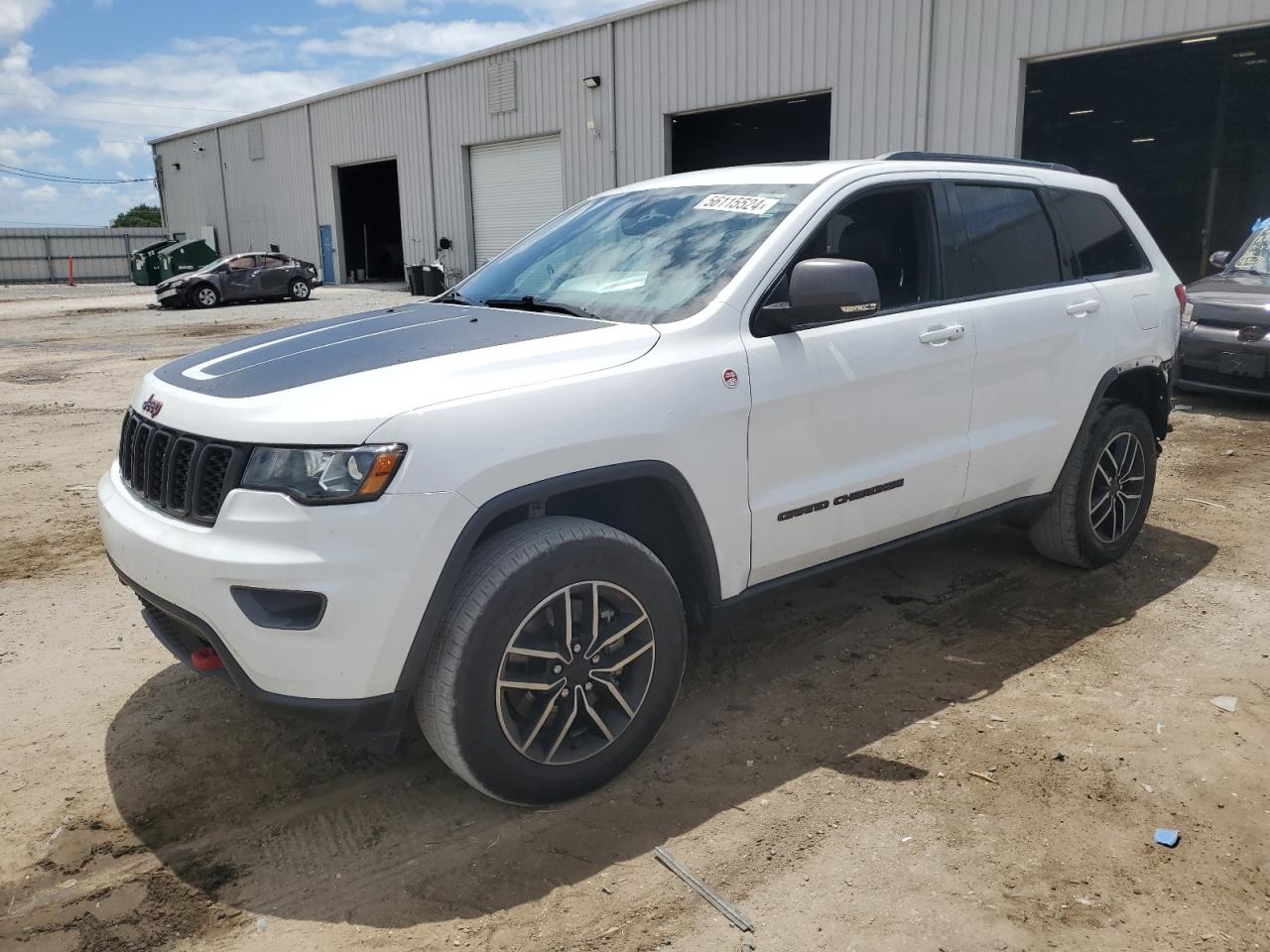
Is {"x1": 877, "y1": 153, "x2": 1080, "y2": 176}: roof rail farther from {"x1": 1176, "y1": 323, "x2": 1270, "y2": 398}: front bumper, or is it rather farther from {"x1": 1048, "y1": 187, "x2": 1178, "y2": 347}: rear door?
{"x1": 1176, "y1": 323, "x2": 1270, "y2": 398}: front bumper

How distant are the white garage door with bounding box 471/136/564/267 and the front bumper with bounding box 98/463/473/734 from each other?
21664mm

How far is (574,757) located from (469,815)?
0.37m

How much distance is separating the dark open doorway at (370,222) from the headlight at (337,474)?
32.9m

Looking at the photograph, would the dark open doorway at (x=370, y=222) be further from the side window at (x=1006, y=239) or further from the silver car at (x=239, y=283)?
the side window at (x=1006, y=239)

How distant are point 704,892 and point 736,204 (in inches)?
92.9

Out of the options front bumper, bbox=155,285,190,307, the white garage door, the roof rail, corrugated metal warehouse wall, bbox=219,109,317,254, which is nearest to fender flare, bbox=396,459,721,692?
the roof rail

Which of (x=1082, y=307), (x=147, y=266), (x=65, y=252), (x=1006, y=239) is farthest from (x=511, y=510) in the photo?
(x=65, y=252)

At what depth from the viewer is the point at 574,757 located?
3.00 meters

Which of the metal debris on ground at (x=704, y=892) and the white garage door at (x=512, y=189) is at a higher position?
the white garage door at (x=512, y=189)

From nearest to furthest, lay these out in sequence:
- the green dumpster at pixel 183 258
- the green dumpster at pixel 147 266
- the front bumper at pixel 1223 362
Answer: the front bumper at pixel 1223 362 < the green dumpster at pixel 183 258 < the green dumpster at pixel 147 266

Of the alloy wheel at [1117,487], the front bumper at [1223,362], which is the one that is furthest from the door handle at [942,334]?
the front bumper at [1223,362]

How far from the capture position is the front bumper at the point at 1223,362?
870cm

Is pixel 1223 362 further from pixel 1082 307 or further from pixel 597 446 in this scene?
pixel 597 446

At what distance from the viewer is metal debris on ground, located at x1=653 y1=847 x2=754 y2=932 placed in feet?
8.29
